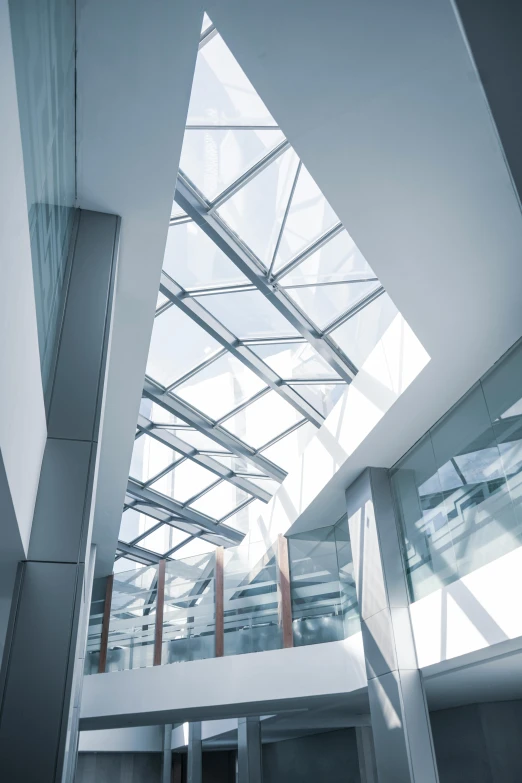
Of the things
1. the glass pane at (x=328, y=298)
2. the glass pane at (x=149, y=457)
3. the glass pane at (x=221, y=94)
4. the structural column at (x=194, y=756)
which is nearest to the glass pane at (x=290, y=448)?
the glass pane at (x=149, y=457)

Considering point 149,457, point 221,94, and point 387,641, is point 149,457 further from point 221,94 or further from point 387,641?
point 221,94

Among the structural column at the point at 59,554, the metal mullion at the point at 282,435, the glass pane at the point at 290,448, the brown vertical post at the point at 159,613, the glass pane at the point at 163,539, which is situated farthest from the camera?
the glass pane at the point at 163,539

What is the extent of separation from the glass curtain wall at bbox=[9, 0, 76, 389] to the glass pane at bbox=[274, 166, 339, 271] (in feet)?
12.7

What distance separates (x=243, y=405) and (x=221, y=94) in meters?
7.95

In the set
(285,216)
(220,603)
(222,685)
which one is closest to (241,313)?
(285,216)

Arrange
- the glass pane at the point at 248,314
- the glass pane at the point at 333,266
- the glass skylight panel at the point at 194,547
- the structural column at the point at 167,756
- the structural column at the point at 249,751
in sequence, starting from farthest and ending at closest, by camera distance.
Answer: the structural column at the point at 167,756 < the glass skylight panel at the point at 194,547 < the structural column at the point at 249,751 < the glass pane at the point at 248,314 < the glass pane at the point at 333,266

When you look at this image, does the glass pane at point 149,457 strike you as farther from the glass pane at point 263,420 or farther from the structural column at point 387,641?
the structural column at point 387,641

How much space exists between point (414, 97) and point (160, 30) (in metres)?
2.54

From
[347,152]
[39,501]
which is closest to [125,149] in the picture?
[347,152]

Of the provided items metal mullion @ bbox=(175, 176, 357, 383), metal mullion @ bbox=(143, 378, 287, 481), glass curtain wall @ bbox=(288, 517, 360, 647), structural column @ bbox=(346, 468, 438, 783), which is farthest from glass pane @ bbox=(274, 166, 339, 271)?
glass curtain wall @ bbox=(288, 517, 360, 647)

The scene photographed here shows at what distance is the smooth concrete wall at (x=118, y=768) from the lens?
85.9 ft

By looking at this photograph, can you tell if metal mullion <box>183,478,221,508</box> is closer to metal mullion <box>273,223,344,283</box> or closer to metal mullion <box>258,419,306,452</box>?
metal mullion <box>258,419,306,452</box>

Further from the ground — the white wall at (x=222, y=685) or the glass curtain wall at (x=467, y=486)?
the glass curtain wall at (x=467, y=486)

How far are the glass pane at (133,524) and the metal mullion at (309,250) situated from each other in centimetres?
1113
